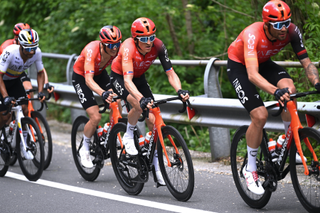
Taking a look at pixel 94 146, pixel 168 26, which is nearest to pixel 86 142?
pixel 94 146

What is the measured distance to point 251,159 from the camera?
532 centimetres

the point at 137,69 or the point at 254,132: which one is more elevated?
the point at 137,69

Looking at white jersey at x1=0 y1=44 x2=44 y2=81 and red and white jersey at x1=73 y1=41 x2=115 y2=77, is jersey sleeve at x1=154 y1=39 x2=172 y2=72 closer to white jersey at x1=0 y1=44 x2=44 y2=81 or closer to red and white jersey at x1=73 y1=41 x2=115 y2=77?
red and white jersey at x1=73 y1=41 x2=115 y2=77

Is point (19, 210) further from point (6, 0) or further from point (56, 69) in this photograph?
point (6, 0)

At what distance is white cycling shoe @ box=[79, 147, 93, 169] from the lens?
7007 mm

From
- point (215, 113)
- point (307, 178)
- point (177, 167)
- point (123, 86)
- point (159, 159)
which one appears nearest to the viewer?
point (307, 178)

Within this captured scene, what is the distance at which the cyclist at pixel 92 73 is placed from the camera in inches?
259

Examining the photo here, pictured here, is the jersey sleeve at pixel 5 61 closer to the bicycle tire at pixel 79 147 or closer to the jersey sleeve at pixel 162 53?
the bicycle tire at pixel 79 147

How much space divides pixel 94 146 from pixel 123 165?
74 centimetres

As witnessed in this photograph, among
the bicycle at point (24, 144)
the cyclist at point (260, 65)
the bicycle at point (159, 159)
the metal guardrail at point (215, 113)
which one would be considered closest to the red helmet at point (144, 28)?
the bicycle at point (159, 159)

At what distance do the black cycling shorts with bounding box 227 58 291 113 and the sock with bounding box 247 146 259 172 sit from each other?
45cm

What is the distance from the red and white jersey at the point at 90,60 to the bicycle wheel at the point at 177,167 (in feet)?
5.51

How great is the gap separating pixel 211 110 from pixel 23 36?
3006mm

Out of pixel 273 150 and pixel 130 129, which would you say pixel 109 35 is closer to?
pixel 130 129
